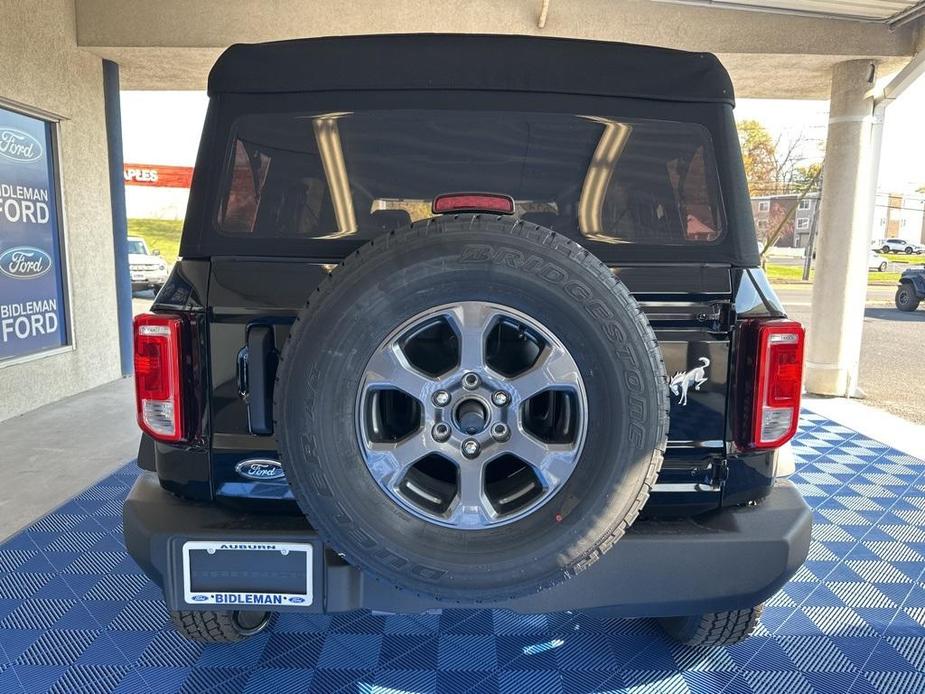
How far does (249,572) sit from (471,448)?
68cm

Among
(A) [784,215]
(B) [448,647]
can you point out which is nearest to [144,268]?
(B) [448,647]

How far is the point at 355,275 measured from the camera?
1.61 metres

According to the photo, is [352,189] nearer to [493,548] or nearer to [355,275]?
[355,275]

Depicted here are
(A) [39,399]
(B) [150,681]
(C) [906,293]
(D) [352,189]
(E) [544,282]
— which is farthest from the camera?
(C) [906,293]

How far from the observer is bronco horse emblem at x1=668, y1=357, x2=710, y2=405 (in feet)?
6.20

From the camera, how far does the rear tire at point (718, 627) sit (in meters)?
2.41

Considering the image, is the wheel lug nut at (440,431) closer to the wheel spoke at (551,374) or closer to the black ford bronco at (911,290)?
the wheel spoke at (551,374)

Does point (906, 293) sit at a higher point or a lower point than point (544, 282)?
lower

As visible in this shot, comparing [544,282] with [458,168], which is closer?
[544,282]

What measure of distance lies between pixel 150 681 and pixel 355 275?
5.59 ft

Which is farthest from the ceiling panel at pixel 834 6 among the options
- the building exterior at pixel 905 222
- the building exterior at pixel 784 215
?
the building exterior at pixel 905 222

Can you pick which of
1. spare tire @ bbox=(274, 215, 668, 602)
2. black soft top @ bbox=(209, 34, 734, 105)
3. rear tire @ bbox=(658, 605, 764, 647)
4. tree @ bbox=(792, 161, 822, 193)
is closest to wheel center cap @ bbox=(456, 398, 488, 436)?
spare tire @ bbox=(274, 215, 668, 602)

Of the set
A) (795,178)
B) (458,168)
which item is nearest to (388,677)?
(458,168)

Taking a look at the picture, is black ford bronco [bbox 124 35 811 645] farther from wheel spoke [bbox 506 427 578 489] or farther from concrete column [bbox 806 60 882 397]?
concrete column [bbox 806 60 882 397]
